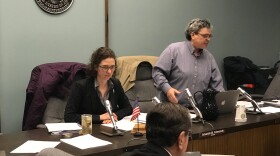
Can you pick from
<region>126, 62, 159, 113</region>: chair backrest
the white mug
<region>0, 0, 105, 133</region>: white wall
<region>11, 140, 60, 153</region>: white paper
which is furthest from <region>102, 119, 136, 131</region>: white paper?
<region>0, 0, 105, 133</region>: white wall

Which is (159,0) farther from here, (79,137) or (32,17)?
(79,137)

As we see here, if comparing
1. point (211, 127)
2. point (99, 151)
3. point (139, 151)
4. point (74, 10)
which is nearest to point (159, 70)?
point (211, 127)

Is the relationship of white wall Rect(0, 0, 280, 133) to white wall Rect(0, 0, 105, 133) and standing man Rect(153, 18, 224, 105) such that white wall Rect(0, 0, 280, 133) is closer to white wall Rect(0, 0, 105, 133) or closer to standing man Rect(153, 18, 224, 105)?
white wall Rect(0, 0, 105, 133)

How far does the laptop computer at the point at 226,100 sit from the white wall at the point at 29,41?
5.70 feet

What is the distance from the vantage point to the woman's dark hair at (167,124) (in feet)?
5.20

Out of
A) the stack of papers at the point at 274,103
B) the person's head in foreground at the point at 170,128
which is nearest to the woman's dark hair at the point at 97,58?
the person's head in foreground at the point at 170,128

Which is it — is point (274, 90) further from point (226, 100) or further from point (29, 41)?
point (29, 41)

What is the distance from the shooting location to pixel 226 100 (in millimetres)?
3084

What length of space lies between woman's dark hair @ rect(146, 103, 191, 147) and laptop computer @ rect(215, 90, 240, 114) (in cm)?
141

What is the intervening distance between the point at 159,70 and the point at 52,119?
1.04 m

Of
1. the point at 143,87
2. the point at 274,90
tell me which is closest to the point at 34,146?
the point at 143,87

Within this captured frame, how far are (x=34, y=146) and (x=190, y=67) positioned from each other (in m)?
1.71

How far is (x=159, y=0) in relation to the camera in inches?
186

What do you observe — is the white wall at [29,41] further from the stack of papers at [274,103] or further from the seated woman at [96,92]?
the stack of papers at [274,103]
